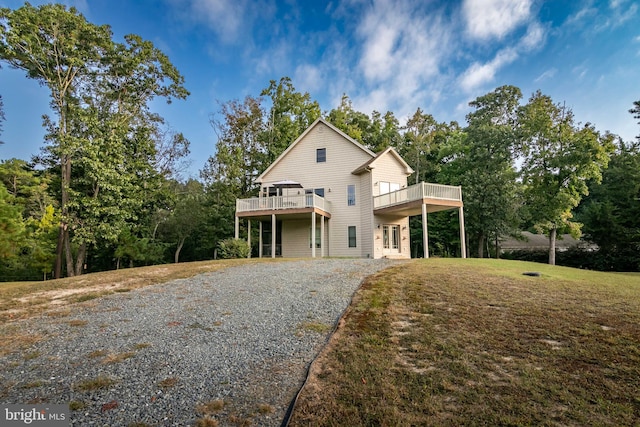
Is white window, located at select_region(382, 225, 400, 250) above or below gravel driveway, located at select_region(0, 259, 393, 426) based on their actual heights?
above

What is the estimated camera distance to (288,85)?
30.4 meters

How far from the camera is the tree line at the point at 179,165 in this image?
722 inches

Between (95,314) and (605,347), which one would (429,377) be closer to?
(605,347)

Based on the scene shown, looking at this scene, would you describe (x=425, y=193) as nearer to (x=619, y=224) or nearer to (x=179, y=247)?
(x=619, y=224)

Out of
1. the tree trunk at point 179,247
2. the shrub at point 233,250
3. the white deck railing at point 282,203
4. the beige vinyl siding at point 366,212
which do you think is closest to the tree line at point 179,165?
the tree trunk at point 179,247

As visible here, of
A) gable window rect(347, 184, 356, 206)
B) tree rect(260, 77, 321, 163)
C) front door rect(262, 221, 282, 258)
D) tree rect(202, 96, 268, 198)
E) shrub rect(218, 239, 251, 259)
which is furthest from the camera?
tree rect(260, 77, 321, 163)

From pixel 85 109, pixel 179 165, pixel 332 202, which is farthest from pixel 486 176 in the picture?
pixel 85 109

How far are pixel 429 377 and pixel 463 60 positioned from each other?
1976 centimetres

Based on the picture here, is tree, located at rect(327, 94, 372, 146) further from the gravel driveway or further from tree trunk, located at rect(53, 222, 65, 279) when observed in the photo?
the gravel driveway

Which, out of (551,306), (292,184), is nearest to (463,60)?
(292,184)

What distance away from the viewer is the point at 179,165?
27391mm

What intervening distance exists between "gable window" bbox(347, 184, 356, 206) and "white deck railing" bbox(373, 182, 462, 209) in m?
2.80

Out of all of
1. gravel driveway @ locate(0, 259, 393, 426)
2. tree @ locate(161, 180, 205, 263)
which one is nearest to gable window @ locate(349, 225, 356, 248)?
gravel driveway @ locate(0, 259, 393, 426)

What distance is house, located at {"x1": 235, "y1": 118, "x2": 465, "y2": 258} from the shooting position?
1975 centimetres
